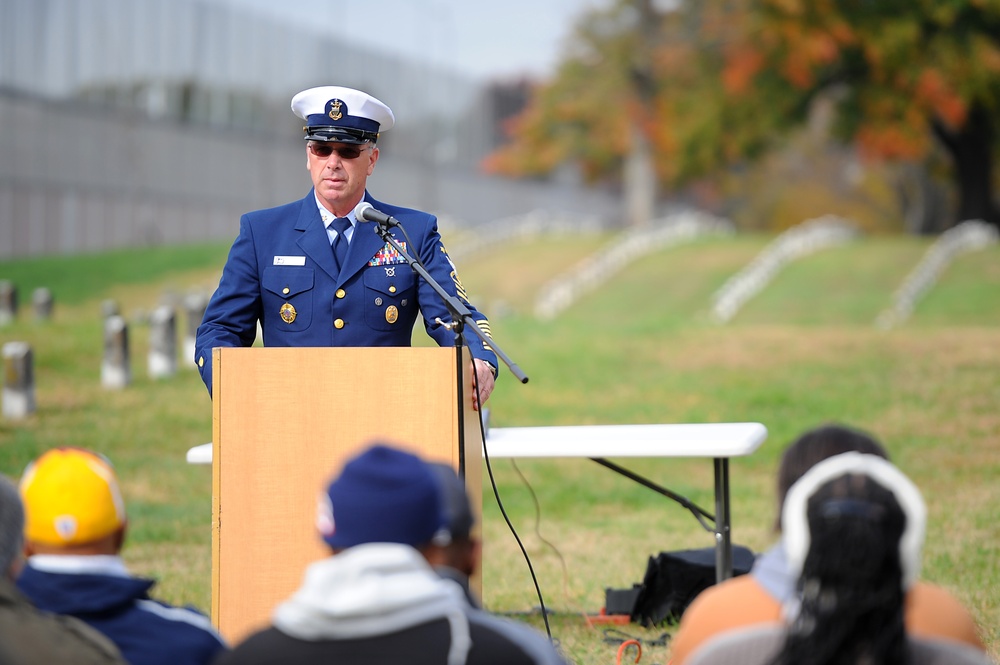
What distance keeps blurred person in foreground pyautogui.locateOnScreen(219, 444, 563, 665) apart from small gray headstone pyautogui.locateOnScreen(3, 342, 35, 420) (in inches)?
458

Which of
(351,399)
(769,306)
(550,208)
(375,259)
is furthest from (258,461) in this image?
(550,208)

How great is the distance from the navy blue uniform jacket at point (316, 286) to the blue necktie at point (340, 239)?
41 millimetres

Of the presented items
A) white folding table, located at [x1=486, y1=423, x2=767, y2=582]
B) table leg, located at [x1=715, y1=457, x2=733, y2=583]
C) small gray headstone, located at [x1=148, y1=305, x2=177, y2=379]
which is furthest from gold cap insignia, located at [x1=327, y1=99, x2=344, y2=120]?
small gray headstone, located at [x1=148, y1=305, x2=177, y2=379]

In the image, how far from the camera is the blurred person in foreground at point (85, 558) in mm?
3109

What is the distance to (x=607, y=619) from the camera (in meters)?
6.77

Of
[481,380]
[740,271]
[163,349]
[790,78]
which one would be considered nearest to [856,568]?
[481,380]

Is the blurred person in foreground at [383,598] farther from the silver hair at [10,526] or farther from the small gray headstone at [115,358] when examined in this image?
the small gray headstone at [115,358]

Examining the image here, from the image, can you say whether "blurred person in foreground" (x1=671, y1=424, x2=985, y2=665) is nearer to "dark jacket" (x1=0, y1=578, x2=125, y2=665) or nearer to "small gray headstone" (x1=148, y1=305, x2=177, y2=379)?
"dark jacket" (x1=0, y1=578, x2=125, y2=665)

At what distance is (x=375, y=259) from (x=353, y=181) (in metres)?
0.31

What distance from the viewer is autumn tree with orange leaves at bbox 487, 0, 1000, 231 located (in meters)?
36.9

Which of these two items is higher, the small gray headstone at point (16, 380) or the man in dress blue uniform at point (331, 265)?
the man in dress blue uniform at point (331, 265)

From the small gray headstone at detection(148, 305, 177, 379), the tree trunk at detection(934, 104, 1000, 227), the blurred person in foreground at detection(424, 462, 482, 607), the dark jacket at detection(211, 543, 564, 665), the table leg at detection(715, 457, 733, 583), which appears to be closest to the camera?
the dark jacket at detection(211, 543, 564, 665)

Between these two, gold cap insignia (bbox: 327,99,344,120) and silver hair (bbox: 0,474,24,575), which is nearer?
silver hair (bbox: 0,474,24,575)

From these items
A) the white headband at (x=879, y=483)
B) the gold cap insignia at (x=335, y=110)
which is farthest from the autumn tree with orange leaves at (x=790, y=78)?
the white headband at (x=879, y=483)
